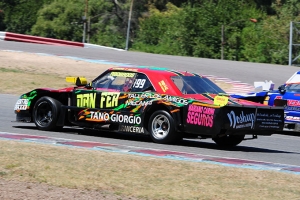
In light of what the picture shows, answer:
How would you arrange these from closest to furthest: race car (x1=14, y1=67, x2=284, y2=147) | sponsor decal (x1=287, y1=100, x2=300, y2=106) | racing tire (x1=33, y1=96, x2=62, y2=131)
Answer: race car (x1=14, y1=67, x2=284, y2=147), racing tire (x1=33, y1=96, x2=62, y2=131), sponsor decal (x1=287, y1=100, x2=300, y2=106)

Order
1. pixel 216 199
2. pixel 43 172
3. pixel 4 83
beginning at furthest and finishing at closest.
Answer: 1. pixel 4 83
2. pixel 43 172
3. pixel 216 199

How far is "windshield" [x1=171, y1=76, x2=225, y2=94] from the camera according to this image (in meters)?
11.1

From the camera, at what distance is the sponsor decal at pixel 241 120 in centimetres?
1045

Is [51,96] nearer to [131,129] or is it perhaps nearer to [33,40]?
[131,129]

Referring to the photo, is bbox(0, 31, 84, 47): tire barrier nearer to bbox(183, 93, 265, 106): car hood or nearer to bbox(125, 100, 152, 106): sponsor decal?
bbox(125, 100, 152, 106): sponsor decal

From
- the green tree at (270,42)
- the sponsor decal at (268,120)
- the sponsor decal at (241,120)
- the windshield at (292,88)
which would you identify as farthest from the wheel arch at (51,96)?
the green tree at (270,42)

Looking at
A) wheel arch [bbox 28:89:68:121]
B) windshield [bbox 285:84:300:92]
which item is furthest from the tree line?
wheel arch [bbox 28:89:68:121]

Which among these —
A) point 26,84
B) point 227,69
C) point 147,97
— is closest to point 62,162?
point 147,97

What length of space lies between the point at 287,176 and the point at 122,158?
7.06ft

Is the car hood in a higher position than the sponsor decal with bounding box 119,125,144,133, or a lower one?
higher

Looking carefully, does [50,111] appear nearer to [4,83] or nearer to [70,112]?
[70,112]

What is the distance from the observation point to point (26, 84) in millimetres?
21844

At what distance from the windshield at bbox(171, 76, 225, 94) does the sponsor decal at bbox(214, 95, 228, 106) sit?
2.40ft

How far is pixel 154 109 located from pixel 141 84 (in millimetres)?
564
